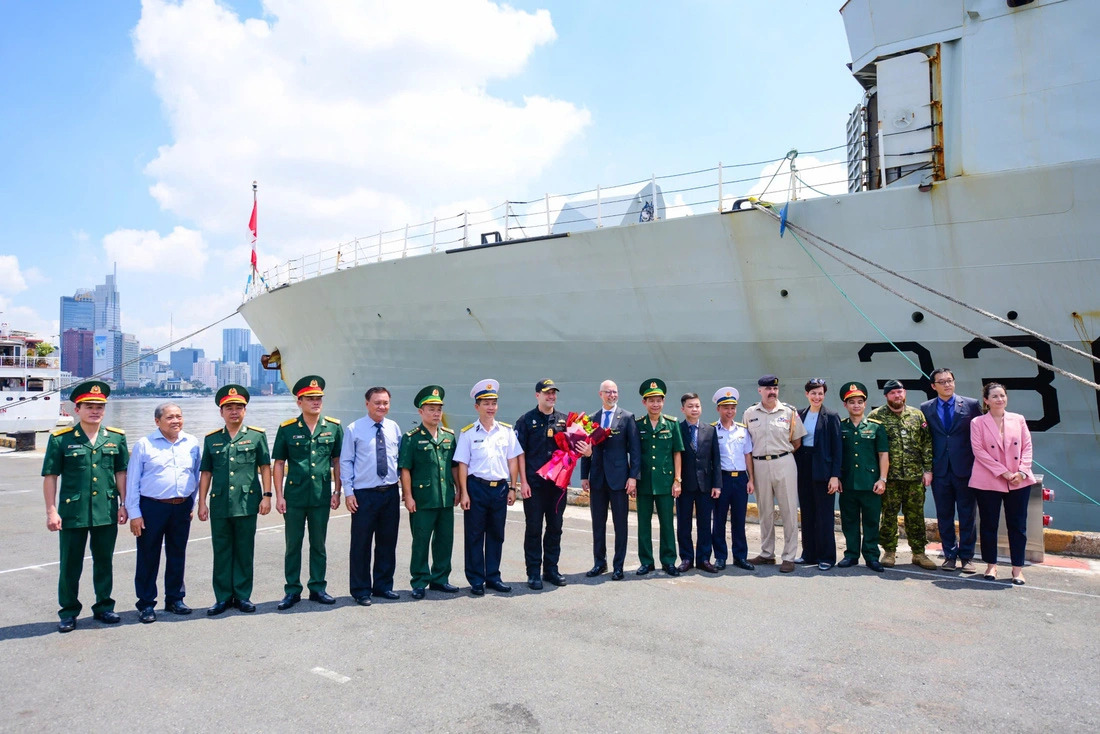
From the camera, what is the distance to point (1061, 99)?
22.4ft

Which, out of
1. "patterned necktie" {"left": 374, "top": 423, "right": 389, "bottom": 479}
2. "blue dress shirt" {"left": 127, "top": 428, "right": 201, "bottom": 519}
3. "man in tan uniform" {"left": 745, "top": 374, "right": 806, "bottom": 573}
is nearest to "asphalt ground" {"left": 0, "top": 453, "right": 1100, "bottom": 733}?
Result: "man in tan uniform" {"left": 745, "top": 374, "right": 806, "bottom": 573}

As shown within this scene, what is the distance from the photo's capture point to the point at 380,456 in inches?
→ 164

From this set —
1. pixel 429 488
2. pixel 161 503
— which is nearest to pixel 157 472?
pixel 161 503

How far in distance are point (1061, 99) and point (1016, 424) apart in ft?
14.9

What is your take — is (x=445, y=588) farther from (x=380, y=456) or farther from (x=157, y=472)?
(x=157, y=472)

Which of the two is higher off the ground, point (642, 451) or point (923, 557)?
point (642, 451)

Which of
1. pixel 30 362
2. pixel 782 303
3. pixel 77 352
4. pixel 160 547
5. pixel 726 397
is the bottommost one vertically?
pixel 160 547

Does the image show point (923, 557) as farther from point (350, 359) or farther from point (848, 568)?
point (350, 359)

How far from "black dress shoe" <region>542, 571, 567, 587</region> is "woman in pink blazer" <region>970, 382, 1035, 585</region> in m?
2.89

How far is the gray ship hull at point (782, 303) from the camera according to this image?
6.85m

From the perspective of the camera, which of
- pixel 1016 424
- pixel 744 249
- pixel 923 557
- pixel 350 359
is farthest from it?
pixel 350 359

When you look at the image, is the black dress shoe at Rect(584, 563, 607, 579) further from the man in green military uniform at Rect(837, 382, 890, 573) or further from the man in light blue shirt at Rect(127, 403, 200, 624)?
the man in light blue shirt at Rect(127, 403, 200, 624)

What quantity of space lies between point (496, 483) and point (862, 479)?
268 centimetres

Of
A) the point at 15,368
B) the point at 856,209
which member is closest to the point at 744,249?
the point at 856,209
